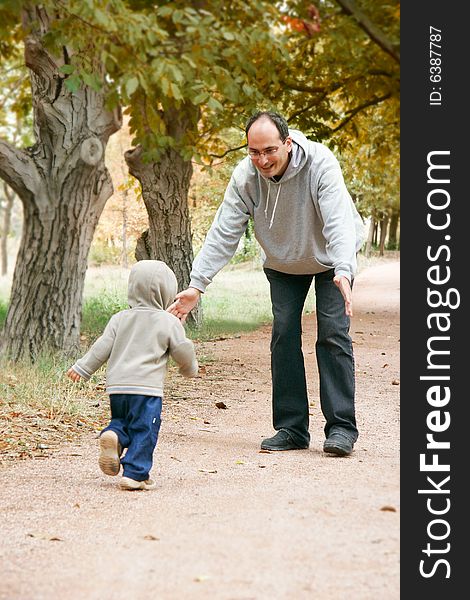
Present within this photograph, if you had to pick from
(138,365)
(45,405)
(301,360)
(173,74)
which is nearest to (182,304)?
(138,365)

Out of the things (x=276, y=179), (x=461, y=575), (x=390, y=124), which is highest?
(x=390, y=124)

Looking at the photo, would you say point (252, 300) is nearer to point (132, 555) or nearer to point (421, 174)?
point (421, 174)

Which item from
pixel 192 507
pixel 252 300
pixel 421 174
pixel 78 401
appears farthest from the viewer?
pixel 252 300

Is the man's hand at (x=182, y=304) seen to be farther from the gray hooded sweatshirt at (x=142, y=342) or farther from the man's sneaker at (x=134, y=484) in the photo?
the man's sneaker at (x=134, y=484)

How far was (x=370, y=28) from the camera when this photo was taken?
13.0m

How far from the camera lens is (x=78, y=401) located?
25.0 ft

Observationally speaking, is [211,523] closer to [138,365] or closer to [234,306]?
[138,365]

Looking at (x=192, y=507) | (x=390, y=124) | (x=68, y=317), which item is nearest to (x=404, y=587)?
(x=192, y=507)

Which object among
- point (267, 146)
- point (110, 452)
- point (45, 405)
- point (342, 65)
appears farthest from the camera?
point (342, 65)

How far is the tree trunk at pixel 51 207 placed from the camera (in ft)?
30.7

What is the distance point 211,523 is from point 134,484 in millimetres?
874

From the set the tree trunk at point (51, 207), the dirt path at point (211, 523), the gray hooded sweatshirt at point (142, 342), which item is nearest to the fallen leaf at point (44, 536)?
the dirt path at point (211, 523)

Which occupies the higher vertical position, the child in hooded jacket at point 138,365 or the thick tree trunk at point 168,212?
the thick tree trunk at point 168,212

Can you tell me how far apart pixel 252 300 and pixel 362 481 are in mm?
16902
